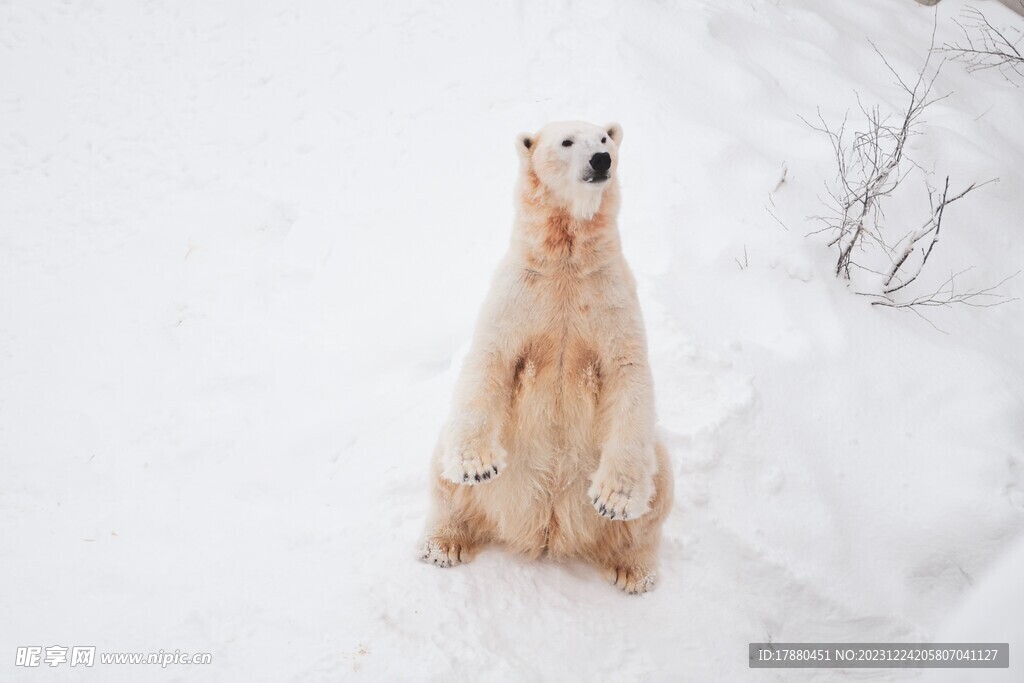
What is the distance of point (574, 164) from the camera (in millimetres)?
2961

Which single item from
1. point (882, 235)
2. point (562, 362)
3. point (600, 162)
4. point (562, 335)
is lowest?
point (882, 235)

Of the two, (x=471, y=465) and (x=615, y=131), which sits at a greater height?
(x=615, y=131)

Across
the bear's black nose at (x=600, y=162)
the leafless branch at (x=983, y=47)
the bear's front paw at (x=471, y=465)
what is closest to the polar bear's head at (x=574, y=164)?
the bear's black nose at (x=600, y=162)

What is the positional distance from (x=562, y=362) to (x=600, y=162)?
0.83 m

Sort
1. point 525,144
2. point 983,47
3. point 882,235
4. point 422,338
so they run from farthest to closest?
point 983,47
point 882,235
point 422,338
point 525,144

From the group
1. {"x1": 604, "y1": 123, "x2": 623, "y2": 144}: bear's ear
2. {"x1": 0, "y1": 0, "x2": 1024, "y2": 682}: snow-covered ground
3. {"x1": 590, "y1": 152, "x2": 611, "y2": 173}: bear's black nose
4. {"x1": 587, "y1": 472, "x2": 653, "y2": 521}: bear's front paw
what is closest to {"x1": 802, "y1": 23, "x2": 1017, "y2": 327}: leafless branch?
{"x1": 0, "y1": 0, "x2": 1024, "y2": 682}: snow-covered ground

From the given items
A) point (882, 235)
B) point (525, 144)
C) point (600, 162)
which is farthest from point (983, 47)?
point (600, 162)

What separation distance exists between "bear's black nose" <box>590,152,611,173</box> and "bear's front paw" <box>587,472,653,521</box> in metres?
1.24

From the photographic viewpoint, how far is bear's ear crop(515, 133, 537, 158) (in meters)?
3.22

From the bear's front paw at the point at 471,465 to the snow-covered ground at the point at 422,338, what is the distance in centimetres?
66

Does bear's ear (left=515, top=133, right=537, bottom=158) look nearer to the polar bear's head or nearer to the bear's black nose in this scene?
the polar bear's head

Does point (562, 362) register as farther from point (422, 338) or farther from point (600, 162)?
point (422, 338)

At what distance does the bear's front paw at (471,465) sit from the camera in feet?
9.89

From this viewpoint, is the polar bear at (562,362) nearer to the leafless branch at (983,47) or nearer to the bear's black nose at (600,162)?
the bear's black nose at (600,162)
